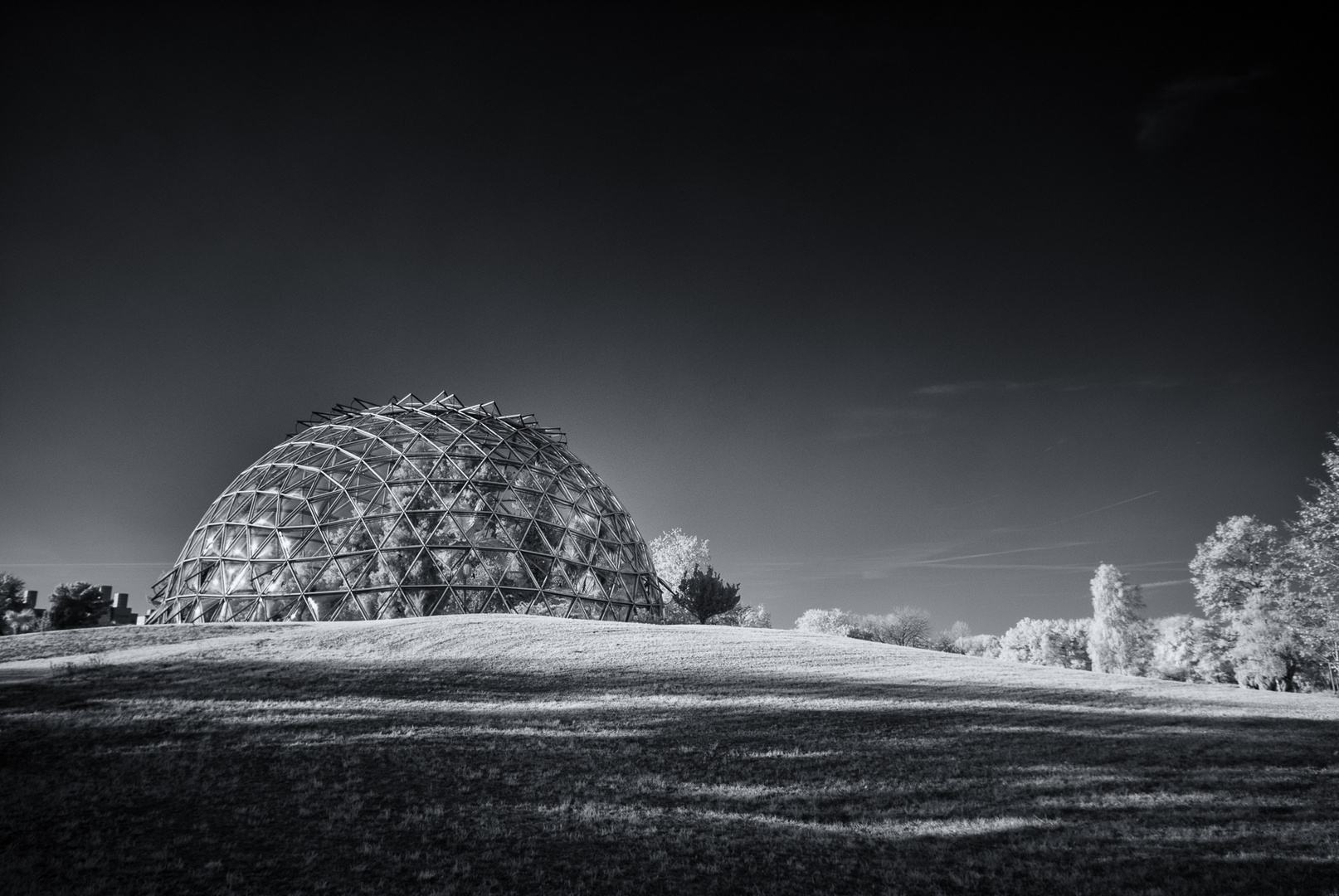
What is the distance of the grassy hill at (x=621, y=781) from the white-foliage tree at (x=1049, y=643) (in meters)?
60.8

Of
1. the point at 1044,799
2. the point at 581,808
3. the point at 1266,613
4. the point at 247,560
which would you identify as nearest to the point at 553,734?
the point at 581,808

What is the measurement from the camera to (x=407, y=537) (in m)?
28.4

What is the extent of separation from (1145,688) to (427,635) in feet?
66.0

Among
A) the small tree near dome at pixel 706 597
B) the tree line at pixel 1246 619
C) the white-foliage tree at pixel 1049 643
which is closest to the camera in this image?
the tree line at pixel 1246 619

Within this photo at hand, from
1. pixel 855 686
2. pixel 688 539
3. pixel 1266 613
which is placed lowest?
pixel 855 686

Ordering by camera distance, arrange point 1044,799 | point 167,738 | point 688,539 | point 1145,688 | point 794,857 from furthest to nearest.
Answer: point 688,539
point 1145,688
point 167,738
point 1044,799
point 794,857

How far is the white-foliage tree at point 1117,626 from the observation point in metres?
48.6

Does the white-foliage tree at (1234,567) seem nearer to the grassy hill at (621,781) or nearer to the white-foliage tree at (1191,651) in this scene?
the white-foliage tree at (1191,651)

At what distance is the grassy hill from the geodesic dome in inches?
402

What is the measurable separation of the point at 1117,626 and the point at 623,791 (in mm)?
52155

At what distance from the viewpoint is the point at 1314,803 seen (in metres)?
9.90

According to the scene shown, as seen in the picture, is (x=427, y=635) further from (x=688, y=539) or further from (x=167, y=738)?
(x=688, y=539)

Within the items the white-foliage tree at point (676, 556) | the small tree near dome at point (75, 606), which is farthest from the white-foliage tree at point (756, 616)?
the small tree near dome at point (75, 606)

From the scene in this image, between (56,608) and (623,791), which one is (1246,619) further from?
(56,608)
